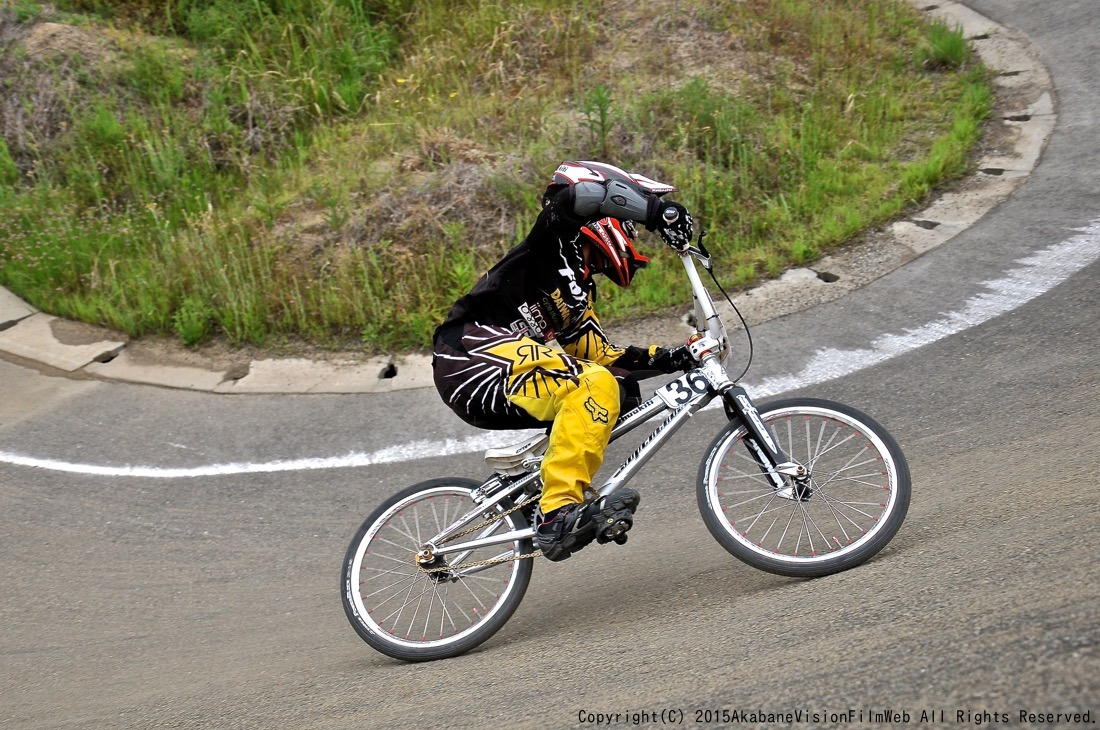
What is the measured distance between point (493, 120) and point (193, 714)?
7.12 meters

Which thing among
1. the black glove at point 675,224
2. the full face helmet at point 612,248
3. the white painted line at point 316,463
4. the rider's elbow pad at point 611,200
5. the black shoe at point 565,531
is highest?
the rider's elbow pad at point 611,200

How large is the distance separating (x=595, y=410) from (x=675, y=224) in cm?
85

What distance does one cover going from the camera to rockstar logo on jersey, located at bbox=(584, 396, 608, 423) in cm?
400

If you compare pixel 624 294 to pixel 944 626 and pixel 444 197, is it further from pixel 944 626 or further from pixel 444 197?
pixel 944 626

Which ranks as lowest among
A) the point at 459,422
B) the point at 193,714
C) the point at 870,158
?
the point at 459,422

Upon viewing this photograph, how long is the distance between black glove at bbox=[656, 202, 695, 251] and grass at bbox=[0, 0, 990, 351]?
3824mm

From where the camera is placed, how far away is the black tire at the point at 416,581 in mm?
→ 4246

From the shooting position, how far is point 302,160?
32.0ft

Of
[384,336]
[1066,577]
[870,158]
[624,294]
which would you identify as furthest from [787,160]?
[1066,577]

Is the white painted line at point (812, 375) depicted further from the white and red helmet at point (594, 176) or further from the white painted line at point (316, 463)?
the white and red helmet at point (594, 176)

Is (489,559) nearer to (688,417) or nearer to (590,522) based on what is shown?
(590,522)

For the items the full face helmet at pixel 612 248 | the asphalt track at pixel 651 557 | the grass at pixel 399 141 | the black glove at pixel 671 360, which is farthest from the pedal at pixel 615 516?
the grass at pixel 399 141

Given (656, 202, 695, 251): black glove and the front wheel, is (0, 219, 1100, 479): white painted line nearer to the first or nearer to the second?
the front wheel

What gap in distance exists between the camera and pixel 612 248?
4176mm
